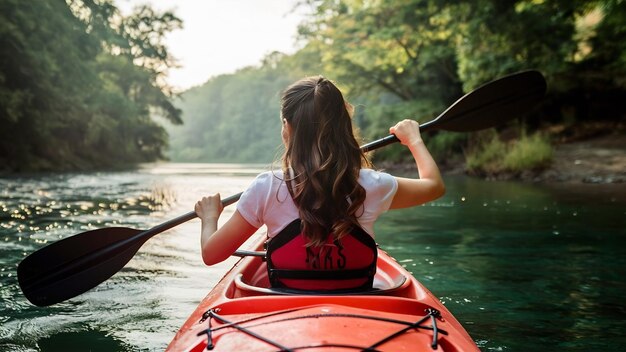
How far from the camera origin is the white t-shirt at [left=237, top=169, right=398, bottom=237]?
189cm

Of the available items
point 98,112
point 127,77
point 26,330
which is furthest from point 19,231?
point 127,77

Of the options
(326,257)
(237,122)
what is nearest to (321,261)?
(326,257)

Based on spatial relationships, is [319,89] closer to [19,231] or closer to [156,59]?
[19,231]

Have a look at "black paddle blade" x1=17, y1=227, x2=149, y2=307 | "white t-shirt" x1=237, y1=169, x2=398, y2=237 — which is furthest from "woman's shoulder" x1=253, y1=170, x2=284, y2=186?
"black paddle blade" x1=17, y1=227, x2=149, y2=307

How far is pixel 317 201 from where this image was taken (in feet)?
6.07

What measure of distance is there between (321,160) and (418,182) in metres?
0.39

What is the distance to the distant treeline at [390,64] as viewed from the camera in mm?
11578

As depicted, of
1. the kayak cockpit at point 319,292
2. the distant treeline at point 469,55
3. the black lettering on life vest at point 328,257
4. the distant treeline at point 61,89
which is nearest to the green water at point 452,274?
the kayak cockpit at point 319,292

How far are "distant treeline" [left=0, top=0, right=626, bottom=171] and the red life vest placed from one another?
6665 millimetres

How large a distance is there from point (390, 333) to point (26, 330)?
2.40 meters

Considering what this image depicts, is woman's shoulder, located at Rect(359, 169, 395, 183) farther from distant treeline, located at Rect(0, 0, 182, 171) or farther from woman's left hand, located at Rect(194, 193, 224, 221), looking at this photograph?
distant treeline, located at Rect(0, 0, 182, 171)

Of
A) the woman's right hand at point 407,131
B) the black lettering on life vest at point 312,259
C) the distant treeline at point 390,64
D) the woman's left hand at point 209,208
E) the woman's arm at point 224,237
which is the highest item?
the distant treeline at point 390,64

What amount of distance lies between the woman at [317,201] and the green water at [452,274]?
1268 millimetres

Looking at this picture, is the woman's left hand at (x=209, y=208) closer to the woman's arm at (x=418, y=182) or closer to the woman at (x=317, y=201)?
the woman at (x=317, y=201)
